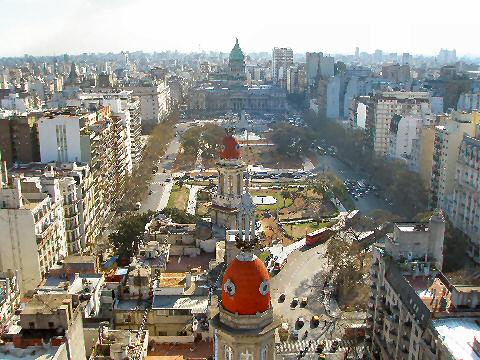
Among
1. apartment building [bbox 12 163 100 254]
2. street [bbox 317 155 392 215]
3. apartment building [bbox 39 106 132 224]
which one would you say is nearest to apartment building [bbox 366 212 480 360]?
apartment building [bbox 12 163 100 254]

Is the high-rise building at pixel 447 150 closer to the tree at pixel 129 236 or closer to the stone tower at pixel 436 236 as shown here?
the stone tower at pixel 436 236

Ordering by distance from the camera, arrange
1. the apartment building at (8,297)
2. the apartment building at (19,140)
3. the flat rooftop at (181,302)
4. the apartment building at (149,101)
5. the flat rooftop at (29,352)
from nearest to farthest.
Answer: the flat rooftop at (29,352) < the flat rooftop at (181,302) < the apartment building at (8,297) < the apartment building at (19,140) < the apartment building at (149,101)

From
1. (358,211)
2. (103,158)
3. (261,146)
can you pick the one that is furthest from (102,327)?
(261,146)

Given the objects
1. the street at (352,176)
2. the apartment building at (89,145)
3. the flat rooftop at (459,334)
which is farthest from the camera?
the street at (352,176)

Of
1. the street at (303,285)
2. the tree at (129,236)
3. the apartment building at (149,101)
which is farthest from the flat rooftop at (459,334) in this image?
the apartment building at (149,101)

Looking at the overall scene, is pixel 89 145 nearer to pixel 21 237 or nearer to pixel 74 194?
pixel 74 194

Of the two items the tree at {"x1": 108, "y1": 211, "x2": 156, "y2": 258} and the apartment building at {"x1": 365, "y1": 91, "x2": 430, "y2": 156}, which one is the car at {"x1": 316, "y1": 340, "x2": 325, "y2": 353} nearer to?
the tree at {"x1": 108, "y1": 211, "x2": 156, "y2": 258}

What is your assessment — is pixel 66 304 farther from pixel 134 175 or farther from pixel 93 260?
pixel 134 175
